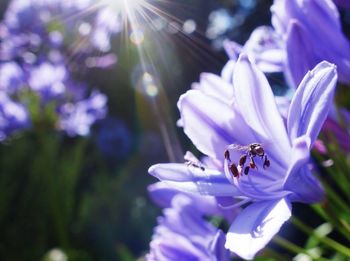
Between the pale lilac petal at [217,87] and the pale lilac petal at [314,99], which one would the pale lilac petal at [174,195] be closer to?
the pale lilac petal at [217,87]

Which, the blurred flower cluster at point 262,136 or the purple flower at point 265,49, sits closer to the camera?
the blurred flower cluster at point 262,136

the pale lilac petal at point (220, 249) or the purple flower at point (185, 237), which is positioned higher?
the purple flower at point (185, 237)

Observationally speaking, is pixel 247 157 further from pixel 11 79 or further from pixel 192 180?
pixel 11 79

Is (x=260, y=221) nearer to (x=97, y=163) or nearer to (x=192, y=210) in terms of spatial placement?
(x=192, y=210)

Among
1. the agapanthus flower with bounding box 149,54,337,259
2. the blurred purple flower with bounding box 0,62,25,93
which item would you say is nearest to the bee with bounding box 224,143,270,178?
the agapanthus flower with bounding box 149,54,337,259

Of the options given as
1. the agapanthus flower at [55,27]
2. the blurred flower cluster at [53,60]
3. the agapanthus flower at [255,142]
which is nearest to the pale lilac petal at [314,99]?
the agapanthus flower at [255,142]

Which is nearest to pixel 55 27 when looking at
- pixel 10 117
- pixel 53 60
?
pixel 53 60
